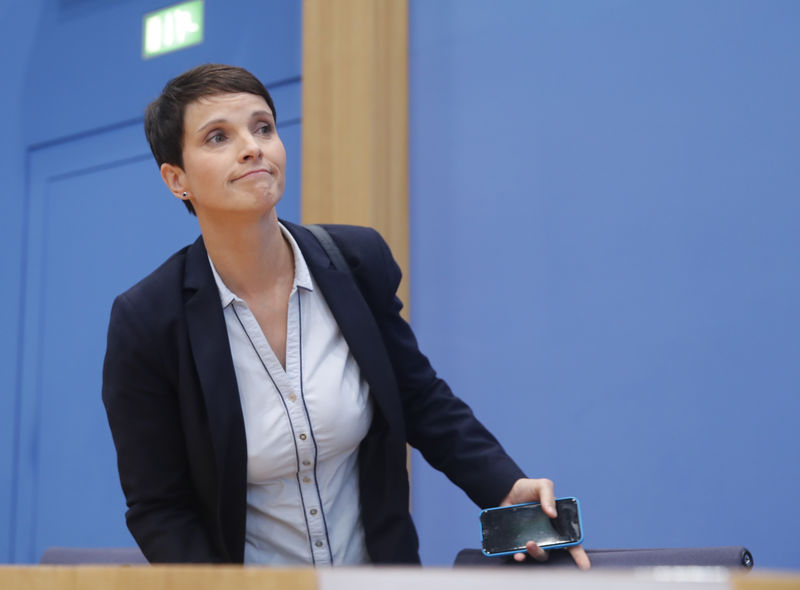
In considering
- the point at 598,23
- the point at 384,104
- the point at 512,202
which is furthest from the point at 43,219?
the point at 598,23

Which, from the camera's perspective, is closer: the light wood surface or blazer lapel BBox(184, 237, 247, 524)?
the light wood surface

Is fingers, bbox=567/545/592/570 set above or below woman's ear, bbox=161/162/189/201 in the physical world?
below

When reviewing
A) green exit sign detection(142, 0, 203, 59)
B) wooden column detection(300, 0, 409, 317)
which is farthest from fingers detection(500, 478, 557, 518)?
green exit sign detection(142, 0, 203, 59)

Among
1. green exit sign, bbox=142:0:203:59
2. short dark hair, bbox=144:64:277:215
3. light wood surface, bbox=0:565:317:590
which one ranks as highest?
green exit sign, bbox=142:0:203:59

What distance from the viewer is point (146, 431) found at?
4.26 ft

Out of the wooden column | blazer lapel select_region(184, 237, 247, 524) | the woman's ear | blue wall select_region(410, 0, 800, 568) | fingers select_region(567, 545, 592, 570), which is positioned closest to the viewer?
fingers select_region(567, 545, 592, 570)

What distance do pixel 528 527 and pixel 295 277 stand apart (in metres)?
0.56

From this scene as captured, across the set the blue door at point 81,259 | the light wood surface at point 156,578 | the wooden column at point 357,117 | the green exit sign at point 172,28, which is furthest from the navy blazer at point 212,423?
the green exit sign at point 172,28

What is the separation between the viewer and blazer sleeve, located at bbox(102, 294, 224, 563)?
4.22 feet

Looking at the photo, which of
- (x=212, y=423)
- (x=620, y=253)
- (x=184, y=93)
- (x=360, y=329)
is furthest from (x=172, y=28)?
(x=212, y=423)

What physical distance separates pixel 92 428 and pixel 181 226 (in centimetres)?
79

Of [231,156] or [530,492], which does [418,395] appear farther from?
[231,156]

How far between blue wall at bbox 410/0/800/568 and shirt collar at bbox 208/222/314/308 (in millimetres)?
879

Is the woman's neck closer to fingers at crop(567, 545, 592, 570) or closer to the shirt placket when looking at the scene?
the shirt placket
